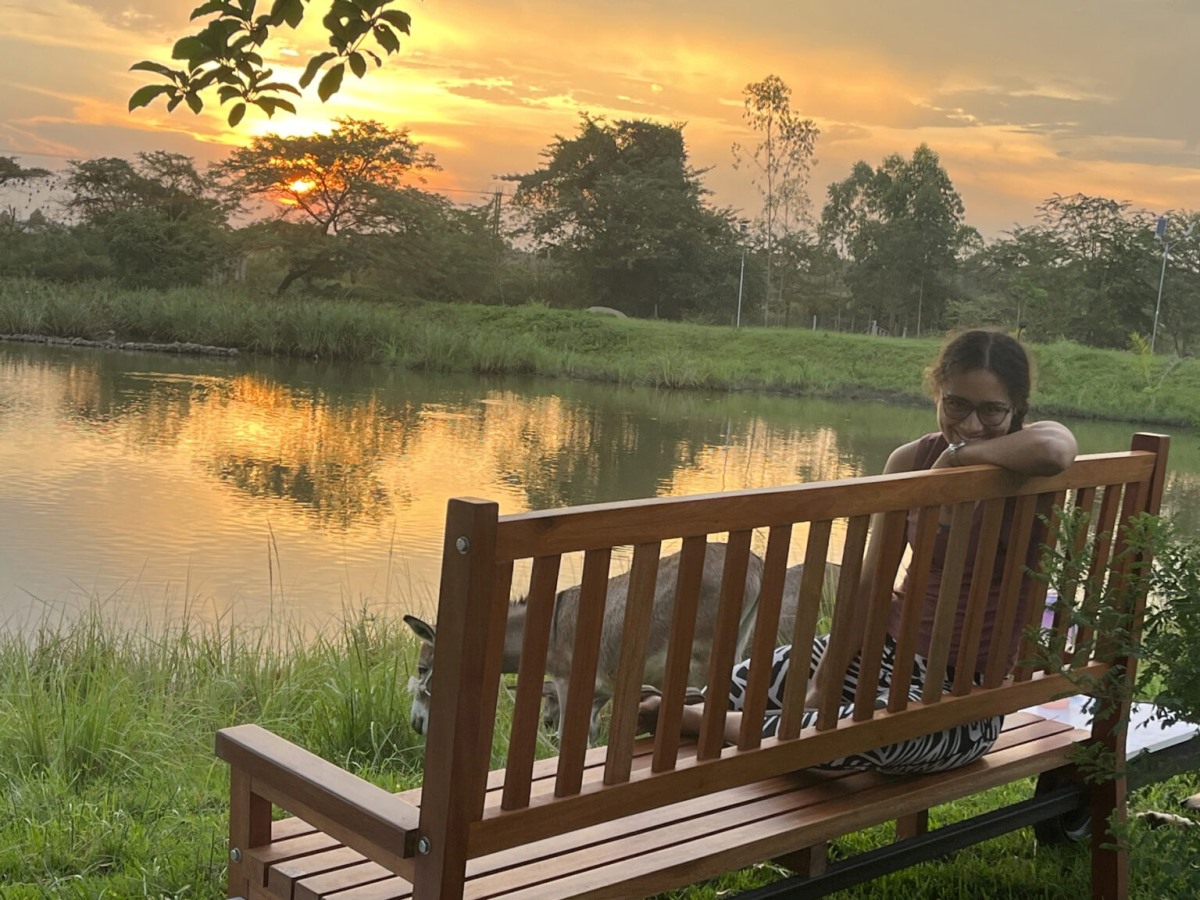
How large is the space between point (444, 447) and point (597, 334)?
15048mm

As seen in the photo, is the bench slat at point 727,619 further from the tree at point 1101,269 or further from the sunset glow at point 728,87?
the sunset glow at point 728,87

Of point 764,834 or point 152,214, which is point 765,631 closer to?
point 764,834

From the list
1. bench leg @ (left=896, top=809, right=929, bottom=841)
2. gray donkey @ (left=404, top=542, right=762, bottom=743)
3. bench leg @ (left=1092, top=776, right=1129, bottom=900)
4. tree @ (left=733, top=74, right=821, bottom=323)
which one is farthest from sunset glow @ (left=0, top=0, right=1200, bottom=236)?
bench leg @ (left=1092, top=776, right=1129, bottom=900)

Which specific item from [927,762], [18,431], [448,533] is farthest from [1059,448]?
[18,431]

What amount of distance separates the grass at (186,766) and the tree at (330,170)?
101ft

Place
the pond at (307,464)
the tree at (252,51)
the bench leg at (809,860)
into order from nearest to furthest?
the bench leg at (809,860)
the tree at (252,51)
the pond at (307,464)

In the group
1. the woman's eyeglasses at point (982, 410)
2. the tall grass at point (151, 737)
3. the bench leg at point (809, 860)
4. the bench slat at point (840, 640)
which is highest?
the woman's eyeglasses at point (982, 410)

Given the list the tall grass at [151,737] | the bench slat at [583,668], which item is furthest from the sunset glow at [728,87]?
the bench slat at [583,668]

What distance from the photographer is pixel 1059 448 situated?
81.1 inches

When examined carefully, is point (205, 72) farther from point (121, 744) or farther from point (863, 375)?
point (863, 375)

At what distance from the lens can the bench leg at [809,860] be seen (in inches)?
76.6

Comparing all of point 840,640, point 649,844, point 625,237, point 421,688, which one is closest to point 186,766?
point 421,688

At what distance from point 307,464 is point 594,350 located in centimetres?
1546

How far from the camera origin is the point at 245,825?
169 cm
